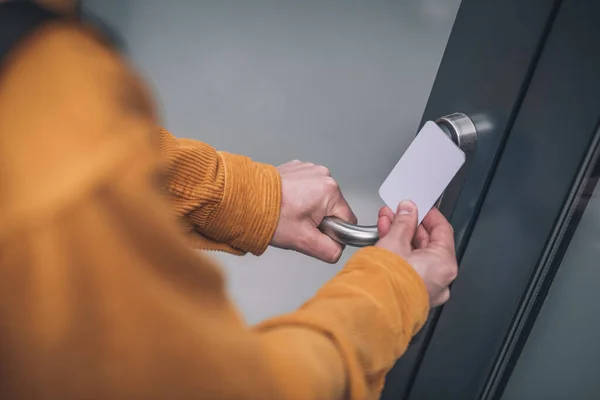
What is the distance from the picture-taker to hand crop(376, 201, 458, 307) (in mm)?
421

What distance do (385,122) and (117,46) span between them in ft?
1.56

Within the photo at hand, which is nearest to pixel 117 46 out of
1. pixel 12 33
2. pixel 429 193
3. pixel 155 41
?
pixel 12 33

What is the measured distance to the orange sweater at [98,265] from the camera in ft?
0.68

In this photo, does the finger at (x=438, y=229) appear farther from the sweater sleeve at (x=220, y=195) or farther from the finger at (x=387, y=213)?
the sweater sleeve at (x=220, y=195)

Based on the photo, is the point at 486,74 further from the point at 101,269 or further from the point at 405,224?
the point at 101,269

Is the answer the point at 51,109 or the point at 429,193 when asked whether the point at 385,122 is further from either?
the point at 51,109

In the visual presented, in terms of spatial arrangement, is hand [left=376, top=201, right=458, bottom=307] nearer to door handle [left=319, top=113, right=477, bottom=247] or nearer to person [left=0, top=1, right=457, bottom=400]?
door handle [left=319, top=113, right=477, bottom=247]

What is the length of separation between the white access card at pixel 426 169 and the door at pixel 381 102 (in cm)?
4

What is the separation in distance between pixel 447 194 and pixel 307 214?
13cm

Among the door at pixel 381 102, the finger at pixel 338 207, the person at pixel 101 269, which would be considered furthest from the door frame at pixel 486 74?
the person at pixel 101 269

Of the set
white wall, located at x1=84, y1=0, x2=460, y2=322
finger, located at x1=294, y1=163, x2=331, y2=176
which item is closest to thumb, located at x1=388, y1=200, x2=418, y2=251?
finger, located at x1=294, y1=163, x2=331, y2=176

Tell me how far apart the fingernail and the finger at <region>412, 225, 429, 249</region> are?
0.09ft

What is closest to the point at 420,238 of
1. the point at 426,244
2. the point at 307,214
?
the point at 426,244

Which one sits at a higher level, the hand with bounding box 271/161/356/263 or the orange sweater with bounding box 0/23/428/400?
the orange sweater with bounding box 0/23/428/400
